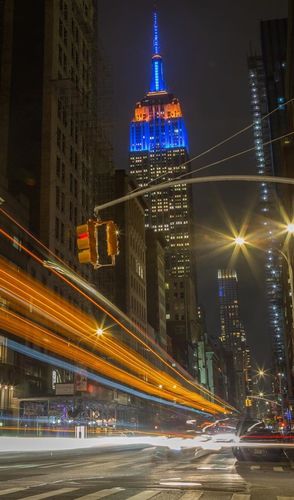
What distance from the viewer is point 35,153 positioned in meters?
68.1

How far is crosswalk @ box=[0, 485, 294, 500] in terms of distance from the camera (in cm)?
1162

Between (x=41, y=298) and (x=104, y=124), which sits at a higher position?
(x=104, y=124)

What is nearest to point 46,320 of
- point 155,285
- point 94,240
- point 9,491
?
point 94,240

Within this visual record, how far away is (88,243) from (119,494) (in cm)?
573

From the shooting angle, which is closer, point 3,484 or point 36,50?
point 3,484

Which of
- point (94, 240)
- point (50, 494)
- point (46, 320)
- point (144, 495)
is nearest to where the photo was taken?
point (144, 495)

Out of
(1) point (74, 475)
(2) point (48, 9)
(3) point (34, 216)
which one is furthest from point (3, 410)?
(2) point (48, 9)

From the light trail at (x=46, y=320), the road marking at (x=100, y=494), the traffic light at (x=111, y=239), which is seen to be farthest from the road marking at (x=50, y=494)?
the light trail at (x=46, y=320)

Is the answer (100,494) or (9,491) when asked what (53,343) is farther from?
(100,494)

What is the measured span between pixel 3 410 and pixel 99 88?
6211 centimetres

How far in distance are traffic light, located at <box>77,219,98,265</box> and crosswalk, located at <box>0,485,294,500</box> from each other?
5.18 meters

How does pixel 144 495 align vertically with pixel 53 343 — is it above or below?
below

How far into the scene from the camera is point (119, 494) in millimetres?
12242

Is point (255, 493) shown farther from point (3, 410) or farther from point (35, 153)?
point (35, 153)
